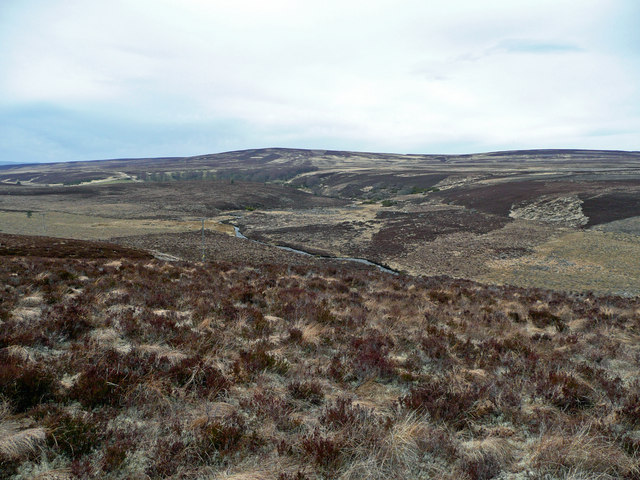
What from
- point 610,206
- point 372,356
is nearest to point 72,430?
point 372,356

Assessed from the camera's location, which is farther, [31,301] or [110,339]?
[31,301]

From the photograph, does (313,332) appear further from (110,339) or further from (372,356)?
Answer: (110,339)

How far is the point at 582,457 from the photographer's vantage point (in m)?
3.95

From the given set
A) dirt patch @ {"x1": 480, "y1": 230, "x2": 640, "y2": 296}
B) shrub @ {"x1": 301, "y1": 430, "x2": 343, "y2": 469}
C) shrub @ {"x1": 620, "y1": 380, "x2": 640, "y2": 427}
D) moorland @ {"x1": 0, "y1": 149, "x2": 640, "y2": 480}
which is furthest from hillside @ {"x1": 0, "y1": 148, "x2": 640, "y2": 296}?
shrub @ {"x1": 301, "y1": 430, "x2": 343, "y2": 469}

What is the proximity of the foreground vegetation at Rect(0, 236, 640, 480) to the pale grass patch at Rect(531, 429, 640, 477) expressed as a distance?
2 centimetres

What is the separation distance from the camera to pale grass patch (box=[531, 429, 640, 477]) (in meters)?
3.88

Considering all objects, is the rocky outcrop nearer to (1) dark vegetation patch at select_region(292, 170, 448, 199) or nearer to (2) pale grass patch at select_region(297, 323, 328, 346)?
(1) dark vegetation patch at select_region(292, 170, 448, 199)

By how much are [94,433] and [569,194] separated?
71.0 meters

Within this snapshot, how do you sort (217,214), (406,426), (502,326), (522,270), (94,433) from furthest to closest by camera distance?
(217,214) → (522,270) → (502,326) → (406,426) → (94,433)

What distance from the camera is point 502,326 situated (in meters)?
10.2

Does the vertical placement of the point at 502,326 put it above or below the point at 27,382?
below

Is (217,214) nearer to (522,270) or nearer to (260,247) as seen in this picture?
(260,247)

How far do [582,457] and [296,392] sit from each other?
3.65 m

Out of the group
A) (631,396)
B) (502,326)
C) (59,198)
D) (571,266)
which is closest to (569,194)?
(571,266)
